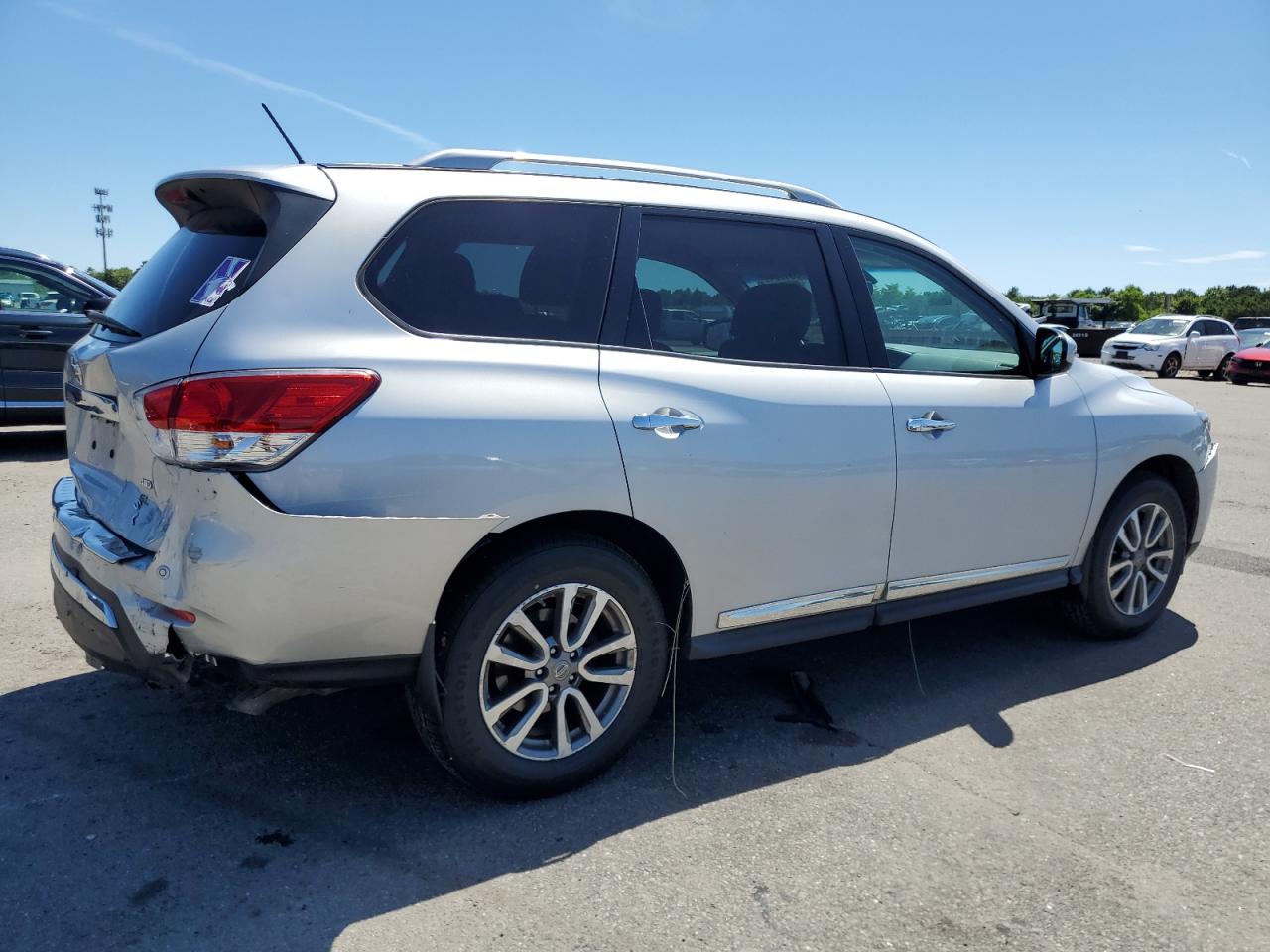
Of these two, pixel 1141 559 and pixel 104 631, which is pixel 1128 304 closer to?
pixel 1141 559

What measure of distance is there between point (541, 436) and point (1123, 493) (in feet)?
10.1

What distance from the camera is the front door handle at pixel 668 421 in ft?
10.0

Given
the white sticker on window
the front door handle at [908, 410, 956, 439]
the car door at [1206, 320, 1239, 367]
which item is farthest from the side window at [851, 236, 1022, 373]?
the car door at [1206, 320, 1239, 367]

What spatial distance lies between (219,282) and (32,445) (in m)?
8.32

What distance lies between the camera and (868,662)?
4.46 m

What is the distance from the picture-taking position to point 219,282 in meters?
2.83

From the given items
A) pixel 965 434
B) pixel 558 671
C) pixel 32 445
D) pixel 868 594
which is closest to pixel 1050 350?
pixel 965 434

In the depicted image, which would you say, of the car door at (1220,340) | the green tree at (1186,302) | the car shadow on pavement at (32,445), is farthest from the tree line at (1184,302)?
the car shadow on pavement at (32,445)

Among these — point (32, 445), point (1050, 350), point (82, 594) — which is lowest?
point (32, 445)

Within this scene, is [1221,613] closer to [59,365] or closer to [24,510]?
Answer: [24,510]

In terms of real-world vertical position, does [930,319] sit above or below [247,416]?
above

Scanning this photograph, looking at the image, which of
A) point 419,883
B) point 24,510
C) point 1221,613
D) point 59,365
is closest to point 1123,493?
point 1221,613

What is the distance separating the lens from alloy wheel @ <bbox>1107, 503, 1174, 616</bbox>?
468cm

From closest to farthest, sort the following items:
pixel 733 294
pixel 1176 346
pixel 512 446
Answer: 1. pixel 512 446
2. pixel 733 294
3. pixel 1176 346
